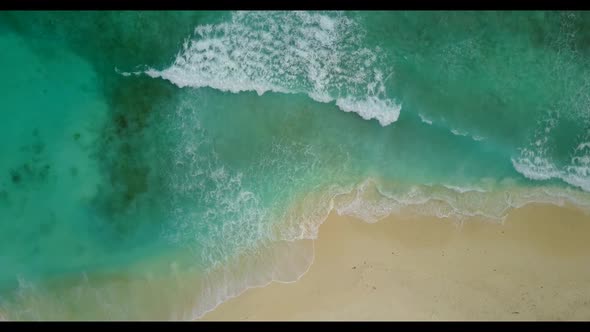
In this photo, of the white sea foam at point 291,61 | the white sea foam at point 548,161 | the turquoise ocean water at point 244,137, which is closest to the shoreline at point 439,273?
the turquoise ocean water at point 244,137

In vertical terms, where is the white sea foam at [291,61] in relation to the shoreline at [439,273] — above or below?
above

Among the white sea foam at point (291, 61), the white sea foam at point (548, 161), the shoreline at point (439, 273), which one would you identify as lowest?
the shoreline at point (439, 273)

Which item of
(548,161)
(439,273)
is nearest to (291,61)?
(439,273)

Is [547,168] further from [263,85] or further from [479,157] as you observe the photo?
[263,85]

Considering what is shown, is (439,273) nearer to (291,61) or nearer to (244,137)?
(244,137)

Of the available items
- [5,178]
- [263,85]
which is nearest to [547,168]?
[263,85]

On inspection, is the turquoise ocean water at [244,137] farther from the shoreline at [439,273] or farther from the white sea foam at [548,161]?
the shoreline at [439,273]

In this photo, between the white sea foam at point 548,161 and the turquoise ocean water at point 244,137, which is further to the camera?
the white sea foam at point 548,161
